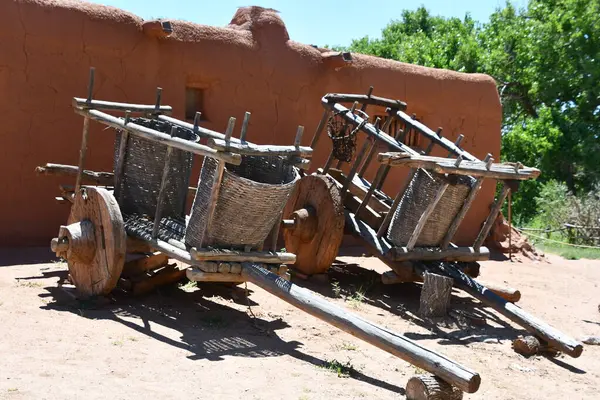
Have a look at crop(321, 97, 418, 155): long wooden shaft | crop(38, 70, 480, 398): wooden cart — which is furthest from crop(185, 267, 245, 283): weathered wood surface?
crop(321, 97, 418, 155): long wooden shaft

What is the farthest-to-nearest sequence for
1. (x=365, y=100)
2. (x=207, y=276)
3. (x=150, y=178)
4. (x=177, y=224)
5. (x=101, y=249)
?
(x=365, y=100) < (x=150, y=178) < (x=177, y=224) < (x=101, y=249) < (x=207, y=276)

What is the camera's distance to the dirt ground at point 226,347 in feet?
14.1

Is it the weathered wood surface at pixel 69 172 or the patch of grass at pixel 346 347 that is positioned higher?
the weathered wood surface at pixel 69 172

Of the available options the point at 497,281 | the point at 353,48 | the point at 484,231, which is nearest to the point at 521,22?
the point at 353,48

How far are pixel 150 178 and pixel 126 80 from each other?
85.6 inches

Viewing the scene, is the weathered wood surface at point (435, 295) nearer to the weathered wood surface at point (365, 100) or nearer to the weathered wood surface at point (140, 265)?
the weathered wood surface at point (365, 100)

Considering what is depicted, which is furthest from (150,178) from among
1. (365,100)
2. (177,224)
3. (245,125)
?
(365,100)

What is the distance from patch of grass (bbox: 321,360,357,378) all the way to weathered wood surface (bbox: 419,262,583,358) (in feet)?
6.59

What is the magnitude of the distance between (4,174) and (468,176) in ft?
15.2

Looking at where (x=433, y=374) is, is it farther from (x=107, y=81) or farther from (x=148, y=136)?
(x=107, y=81)

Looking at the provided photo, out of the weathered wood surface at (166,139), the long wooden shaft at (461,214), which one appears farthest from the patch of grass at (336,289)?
the weathered wood surface at (166,139)

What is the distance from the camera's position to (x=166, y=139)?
18.3ft

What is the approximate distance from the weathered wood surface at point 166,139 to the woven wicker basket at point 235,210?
16 cm

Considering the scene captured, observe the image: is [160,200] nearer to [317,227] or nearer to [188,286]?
[188,286]
